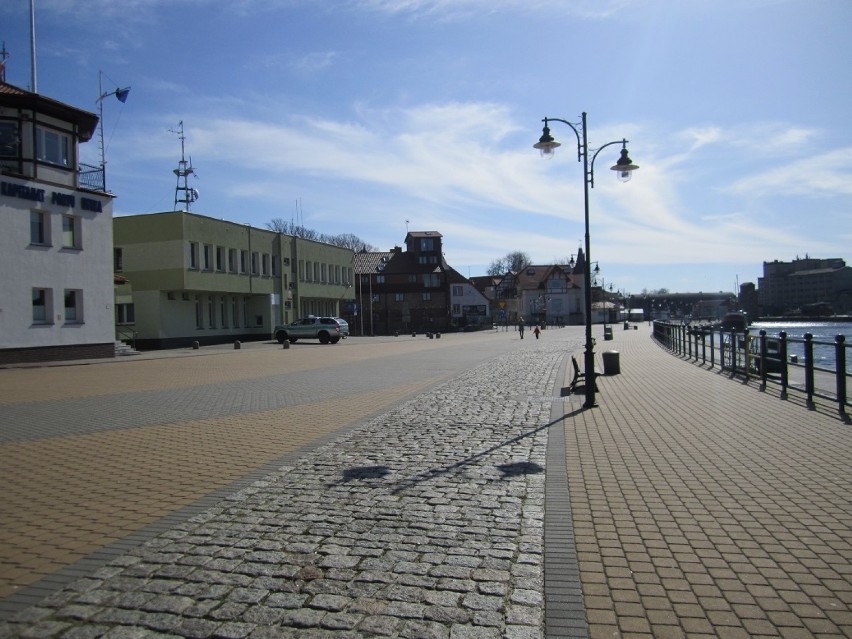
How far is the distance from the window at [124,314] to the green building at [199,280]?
0.20 ft

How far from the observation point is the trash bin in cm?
1923

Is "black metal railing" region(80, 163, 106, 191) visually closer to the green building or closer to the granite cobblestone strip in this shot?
the green building

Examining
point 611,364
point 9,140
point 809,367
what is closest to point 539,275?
point 9,140

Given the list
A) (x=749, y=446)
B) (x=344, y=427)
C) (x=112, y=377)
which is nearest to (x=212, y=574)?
(x=344, y=427)

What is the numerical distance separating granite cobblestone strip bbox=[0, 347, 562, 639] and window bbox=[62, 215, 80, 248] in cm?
2645

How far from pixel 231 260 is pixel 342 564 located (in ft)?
146

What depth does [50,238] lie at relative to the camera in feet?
92.7

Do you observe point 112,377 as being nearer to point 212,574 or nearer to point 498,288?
point 212,574

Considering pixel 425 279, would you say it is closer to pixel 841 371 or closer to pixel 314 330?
pixel 314 330

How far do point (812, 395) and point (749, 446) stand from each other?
15.8 feet

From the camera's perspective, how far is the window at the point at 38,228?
27.8 metres

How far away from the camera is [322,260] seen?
59156 millimetres

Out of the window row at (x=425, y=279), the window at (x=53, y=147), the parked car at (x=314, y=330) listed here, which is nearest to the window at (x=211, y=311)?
the parked car at (x=314, y=330)

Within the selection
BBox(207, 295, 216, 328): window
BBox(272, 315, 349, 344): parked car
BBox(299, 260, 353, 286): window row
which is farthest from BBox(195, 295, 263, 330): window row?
BBox(299, 260, 353, 286): window row
